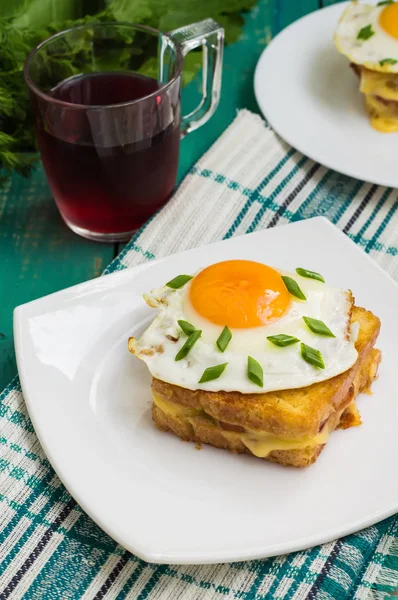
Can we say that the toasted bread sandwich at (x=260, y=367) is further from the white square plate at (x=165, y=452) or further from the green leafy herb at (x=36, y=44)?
the green leafy herb at (x=36, y=44)

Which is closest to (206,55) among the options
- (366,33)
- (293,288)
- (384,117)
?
(366,33)

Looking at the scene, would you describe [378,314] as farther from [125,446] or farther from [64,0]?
[64,0]

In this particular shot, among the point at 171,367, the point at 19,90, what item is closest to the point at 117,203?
the point at 19,90

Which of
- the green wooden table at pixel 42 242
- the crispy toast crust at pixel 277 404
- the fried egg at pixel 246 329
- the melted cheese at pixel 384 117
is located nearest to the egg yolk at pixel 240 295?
the fried egg at pixel 246 329

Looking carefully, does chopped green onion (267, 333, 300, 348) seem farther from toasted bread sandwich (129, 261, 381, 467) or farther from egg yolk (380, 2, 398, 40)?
egg yolk (380, 2, 398, 40)

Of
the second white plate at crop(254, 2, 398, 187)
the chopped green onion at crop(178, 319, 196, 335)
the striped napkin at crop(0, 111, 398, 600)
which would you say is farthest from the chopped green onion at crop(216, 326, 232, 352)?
the second white plate at crop(254, 2, 398, 187)

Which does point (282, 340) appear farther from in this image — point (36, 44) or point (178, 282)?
point (36, 44)
